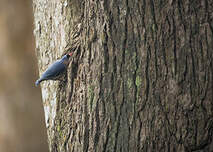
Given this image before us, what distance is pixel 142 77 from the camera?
217 cm

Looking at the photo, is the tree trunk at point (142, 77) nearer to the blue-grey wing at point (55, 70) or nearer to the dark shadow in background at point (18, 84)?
the blue-grey wing at point (55, 70)


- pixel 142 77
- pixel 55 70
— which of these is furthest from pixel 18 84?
pixel 142 77

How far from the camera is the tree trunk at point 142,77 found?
211 cm

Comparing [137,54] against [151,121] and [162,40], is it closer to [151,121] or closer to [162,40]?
[162,40]

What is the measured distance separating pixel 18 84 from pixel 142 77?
3.26 m

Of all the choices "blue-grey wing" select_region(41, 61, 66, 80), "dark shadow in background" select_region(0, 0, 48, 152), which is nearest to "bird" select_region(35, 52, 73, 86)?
"blue-grey wing" select_region(41, 61, 66, 80)

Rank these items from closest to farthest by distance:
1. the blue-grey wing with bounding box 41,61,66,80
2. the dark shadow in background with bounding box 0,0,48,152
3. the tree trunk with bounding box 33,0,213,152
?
the tree trunk with bounding box 33,0,213,152 < the blue-grey wing with bounding box 41,61,66,80 < the dark shadow in background with bounding box 0,0,48,152

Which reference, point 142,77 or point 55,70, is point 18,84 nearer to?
point 55,70

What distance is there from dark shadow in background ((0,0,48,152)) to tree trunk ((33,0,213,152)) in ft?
9.44

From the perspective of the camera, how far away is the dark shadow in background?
5039 millimetres

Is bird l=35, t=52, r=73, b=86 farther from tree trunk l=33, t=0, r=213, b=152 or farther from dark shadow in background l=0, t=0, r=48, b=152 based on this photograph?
dark shadow in background l=0, t=0, r=48, b=152

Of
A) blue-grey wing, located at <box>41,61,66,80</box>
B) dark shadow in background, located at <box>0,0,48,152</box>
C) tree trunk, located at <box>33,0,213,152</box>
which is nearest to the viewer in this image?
tree trunk, located at <box>33,0,213,152</box>

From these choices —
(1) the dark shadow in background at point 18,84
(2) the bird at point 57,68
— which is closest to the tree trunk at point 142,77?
(2) the bird at point 57,68

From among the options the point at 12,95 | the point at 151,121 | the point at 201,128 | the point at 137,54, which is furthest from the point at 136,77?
the point at 12,95
